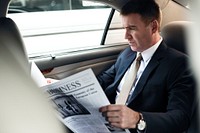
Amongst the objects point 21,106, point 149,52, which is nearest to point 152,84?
point 149,52

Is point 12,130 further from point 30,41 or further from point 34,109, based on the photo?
point 30,41

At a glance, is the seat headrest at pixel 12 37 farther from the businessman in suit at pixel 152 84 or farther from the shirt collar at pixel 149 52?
the shirt collar at pixel 149 52

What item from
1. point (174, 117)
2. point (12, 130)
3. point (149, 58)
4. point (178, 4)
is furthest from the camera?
point (178, 4)

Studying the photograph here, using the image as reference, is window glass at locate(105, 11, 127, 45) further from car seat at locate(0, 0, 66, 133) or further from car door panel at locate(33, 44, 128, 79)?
car seat at locate(0, 0, 66, 133)

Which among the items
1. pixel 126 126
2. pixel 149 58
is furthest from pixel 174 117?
pixel 149 58

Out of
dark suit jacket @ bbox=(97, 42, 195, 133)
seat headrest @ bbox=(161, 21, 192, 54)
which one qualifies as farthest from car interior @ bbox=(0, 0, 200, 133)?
dark suit jacket @ bbox=(97, 42, 195, 133)

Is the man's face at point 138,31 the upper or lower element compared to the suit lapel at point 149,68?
upper

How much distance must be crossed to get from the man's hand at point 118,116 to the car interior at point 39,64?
17 centimetres

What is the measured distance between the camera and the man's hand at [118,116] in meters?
1.20

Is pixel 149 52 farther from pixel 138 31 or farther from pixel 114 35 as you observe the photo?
pixel 114 35

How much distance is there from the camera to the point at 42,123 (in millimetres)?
922

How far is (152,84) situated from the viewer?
1.56m

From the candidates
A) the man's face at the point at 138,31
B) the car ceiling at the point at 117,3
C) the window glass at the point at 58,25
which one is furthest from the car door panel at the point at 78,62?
the man's face at the point at 138,31

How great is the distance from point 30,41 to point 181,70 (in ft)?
4.09
